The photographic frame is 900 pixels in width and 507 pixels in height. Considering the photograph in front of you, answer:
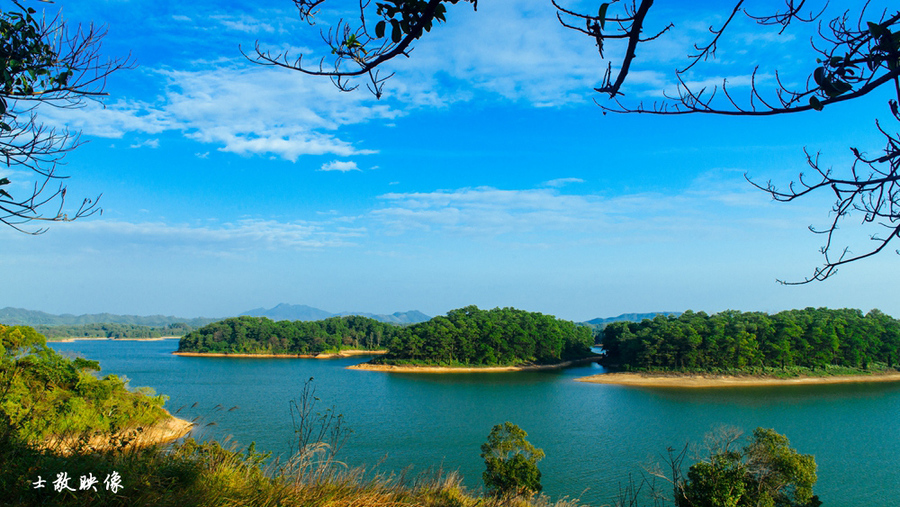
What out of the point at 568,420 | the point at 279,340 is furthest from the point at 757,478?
the point at 279,340

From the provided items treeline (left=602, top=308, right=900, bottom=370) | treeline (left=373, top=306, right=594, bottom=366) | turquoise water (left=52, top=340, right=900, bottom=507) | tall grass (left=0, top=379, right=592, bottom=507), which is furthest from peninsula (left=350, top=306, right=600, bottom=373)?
tall grass (left=0, top=379, right=592, bottom=507)

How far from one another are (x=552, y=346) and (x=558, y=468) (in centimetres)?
3187

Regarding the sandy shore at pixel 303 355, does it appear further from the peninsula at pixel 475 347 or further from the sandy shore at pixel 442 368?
the sandy shore at pixel 442 368

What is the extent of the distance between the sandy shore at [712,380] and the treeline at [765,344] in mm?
1323

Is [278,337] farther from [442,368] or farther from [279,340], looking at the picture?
[442,368]

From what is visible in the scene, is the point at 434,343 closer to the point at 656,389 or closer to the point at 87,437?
the point at 656,389

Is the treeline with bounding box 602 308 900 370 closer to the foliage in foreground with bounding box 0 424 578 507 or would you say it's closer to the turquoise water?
the turquoise water

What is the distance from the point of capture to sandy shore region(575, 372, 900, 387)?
30.0 m

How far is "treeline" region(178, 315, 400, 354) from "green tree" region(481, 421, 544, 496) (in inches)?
1845

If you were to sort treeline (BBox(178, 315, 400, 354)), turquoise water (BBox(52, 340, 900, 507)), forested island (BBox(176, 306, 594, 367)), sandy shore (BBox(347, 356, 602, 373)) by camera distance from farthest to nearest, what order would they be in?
treeline (BBox(178, 315, 400, 354)), forested island (BBox(176, 306, 594, 367)), sandy shore (BBox(347, 356, 602, 373)), turquoise water (BBox(52, 340, 900, 507))

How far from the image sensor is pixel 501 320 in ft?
151

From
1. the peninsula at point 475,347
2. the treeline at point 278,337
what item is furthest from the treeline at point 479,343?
the treeline at point 278,337

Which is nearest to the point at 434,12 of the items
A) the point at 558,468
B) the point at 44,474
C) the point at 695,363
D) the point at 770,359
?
the point at 44,474

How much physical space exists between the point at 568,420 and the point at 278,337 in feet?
144
